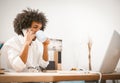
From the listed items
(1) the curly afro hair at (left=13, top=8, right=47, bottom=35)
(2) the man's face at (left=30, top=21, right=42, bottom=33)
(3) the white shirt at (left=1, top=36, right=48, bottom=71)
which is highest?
(1) the curly afro hair at (left=13, top=8, right=47, bottom=35)

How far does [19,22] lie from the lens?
1.93 metres

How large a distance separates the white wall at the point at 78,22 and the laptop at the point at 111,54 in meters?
1.77

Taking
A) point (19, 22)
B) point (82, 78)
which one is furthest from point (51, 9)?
point (82, 78)

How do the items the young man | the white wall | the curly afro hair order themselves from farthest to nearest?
the white wall
the curly afro hair
the young man

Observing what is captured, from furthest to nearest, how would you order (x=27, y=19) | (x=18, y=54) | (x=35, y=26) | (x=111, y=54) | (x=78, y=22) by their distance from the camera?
(x=78, y=22) < (x=27, y=19) < (x=35, y=26) < (x=18, y=54) < (x=111, y=54)

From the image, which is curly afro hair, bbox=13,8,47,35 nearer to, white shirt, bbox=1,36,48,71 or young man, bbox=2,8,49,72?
young man, bbox=2,8,49,72

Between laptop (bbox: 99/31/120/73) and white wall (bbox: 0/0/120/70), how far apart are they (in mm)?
1769

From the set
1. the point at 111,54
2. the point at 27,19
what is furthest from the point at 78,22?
the point at 111,54

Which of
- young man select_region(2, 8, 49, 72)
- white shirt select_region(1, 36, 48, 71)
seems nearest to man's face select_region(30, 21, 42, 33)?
young man select_region(2, 8, 49, 72)

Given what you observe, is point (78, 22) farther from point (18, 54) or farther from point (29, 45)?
point (18, 54)

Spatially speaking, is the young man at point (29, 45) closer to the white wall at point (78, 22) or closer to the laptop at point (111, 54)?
the laptop at point (111, 54)

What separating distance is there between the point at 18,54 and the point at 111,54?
2.40 feet

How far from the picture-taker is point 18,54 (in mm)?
1516

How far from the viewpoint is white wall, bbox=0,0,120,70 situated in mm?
3053
